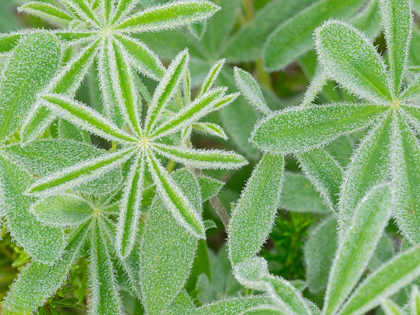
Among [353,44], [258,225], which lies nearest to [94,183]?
[258,225]

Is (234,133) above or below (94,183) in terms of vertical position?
above

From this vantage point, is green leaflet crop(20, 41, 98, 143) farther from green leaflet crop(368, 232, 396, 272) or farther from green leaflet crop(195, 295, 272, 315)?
green leaflet crop(368, 232, 396, 272)

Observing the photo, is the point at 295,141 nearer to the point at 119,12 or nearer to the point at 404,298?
the point at 119,12

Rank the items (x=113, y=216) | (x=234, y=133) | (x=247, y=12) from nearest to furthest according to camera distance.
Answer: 1. (x=113, y=216)
2. (x=234, y=133)
3. (x=247, y=12)

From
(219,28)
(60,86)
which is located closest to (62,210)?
(60,86)

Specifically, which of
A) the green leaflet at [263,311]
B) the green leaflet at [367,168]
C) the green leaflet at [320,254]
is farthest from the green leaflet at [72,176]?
the green leaflet at [320,254]

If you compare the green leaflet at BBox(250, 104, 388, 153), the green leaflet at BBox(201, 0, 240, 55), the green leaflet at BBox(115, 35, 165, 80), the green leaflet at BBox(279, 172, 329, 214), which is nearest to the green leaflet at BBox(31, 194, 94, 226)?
the green leaflet at BBox(115, 35, 165, 80)

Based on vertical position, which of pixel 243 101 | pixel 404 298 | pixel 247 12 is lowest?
pixel 404 298
